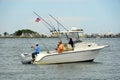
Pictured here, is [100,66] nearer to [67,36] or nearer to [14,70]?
[67,36]

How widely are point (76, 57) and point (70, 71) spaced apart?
14.1ft

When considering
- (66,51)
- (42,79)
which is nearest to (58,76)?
(42,79)

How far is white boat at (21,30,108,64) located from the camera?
3541cm

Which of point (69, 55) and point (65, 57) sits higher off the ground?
point (69, 55)

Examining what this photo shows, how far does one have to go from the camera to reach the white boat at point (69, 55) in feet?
116

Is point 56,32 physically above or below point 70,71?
above

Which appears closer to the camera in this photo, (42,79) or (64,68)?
(42,79)

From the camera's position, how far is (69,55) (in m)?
35.7

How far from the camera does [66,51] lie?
3553 cm

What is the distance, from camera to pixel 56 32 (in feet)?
122

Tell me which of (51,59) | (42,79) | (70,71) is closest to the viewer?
(42,79)

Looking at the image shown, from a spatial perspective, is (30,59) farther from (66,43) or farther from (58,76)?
(58,76)

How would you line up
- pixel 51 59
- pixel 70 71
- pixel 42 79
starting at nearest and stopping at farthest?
pixel 42 79, pixel 70 71, pixel 51 59

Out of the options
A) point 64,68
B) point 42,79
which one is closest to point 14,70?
point 64,68
